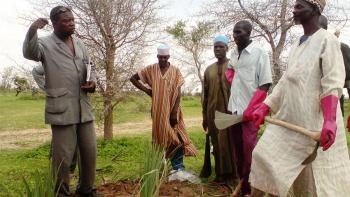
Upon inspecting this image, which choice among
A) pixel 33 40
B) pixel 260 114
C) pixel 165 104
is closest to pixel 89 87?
pixel 33 40

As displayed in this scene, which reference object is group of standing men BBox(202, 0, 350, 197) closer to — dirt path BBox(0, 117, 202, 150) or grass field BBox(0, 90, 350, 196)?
grass field BBox(0, 90, 350, 196)

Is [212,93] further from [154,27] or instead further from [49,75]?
[154,27]

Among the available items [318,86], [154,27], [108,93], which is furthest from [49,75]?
[154,27]

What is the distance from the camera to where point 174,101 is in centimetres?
597

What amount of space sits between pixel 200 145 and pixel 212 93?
4.26 m

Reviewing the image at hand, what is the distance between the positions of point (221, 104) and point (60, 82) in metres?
1.99

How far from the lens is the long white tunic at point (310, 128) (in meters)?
3.22

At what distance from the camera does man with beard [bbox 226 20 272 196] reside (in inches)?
Result: 190

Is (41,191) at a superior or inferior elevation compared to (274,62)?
inferior

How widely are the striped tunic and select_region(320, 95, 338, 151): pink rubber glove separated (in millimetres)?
2891

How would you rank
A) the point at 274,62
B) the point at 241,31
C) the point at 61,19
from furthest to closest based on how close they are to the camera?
the point at 274,62, the point at 241,31, the point at 61,19

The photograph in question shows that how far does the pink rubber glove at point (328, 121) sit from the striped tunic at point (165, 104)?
9.48 ft

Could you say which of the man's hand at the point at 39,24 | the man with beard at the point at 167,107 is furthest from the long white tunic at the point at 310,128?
the man with beard at the point at 167,107

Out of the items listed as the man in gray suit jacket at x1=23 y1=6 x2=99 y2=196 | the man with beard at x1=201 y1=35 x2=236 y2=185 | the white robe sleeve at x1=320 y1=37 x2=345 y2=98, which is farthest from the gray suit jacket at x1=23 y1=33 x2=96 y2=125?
the white robe sleeve at x1=320 y1=37 x2=345 y2=98
